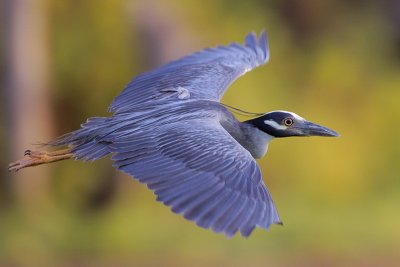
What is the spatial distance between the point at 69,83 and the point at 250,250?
316cm

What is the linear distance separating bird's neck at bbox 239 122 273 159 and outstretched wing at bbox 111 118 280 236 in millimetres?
559

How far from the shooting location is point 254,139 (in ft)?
24.4

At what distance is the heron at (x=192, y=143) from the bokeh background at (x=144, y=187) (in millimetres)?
3102

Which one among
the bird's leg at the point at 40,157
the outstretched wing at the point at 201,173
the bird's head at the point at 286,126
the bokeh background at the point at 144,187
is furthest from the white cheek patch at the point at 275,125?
the bokeh background at the point at 144,187

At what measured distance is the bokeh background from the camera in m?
11.1

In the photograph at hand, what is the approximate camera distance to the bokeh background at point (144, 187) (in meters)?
11.1

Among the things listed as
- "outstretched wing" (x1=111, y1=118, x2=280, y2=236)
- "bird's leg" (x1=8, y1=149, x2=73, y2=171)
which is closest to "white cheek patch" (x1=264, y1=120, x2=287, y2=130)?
"outstretched wing" (x1=111, y1=118, x2=280, y2=236)

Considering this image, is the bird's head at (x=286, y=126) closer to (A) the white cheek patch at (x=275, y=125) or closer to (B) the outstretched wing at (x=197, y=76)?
(A) the white cheek patch at (x=275, y=125)

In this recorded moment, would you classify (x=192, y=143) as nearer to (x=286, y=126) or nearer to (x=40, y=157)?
(x=286, y=126)

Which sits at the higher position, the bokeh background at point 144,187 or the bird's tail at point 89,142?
the bird's tail at point 89,142

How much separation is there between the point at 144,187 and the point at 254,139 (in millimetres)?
4530

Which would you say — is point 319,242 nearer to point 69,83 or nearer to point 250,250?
point 250,250

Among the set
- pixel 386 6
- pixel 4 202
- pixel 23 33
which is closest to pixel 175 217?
pixel 4 202

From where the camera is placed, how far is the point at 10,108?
12.6m
